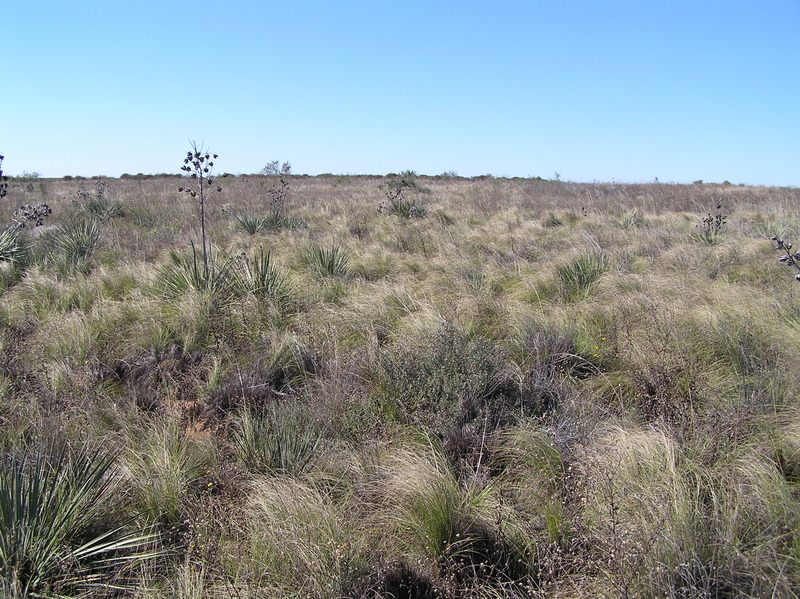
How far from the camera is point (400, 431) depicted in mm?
3135

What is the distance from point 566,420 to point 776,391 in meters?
1.27

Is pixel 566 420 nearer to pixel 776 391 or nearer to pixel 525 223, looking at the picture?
pixel 776 391

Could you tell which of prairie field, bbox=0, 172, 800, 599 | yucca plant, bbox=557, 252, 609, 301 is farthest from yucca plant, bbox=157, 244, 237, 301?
yucca plant, bbox=557, 252, 609, 301

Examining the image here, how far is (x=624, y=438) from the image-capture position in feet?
8.59

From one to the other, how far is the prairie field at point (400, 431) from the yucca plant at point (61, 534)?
0.01m

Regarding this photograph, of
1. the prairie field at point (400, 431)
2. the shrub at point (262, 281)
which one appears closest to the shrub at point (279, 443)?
the prairie field at point (400, 431)

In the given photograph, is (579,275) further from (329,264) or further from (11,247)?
(11,247)

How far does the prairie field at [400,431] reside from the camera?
2.00 m

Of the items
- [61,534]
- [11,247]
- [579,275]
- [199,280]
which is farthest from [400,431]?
[11,247]

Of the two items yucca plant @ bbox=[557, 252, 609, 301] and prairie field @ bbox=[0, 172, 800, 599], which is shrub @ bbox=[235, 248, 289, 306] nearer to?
prairie field @ bbox=[0, 172, 800, 599]

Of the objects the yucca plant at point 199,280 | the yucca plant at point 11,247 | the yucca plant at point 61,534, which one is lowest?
the yucca plant at point 61,534

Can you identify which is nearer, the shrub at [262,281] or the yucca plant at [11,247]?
the shrub at [262,281]

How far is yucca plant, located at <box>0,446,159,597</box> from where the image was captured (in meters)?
1.96

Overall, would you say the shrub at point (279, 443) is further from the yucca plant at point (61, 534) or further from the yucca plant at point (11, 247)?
the yucca plant at point (11, 247)
